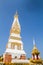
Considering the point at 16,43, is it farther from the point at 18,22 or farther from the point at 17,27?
the point at 18,22

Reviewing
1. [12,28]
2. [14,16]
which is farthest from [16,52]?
[14,16]

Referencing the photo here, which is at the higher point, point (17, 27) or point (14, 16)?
point (14, 16)

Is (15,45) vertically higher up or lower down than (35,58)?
higher up

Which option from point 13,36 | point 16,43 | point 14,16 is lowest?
point 16,43

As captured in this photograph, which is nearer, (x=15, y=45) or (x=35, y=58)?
(x=35, y=58)

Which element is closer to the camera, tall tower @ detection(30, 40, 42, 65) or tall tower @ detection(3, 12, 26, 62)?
tall tower @ detection(30, 40, 42, 65)

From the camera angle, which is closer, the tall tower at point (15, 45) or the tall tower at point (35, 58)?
the tall tower at point (35, 58)

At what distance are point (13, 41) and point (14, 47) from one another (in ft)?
3.93

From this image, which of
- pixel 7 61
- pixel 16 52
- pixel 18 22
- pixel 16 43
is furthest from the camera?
pixel 18 22

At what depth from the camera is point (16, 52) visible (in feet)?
68.9

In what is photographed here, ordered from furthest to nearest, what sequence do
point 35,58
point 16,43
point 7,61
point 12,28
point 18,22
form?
point 18,22 < point 12,28 < point 16,43 < point 35,58 < point 7,61

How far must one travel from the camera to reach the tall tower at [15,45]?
20.4 meters

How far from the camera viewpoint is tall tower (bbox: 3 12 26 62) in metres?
20.4

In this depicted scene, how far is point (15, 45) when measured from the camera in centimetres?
2228
